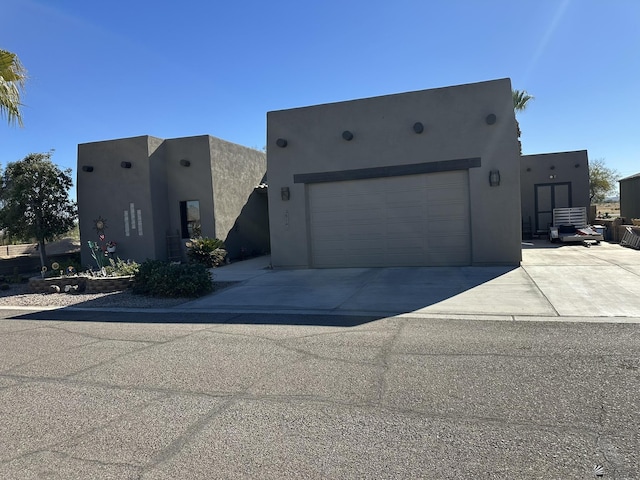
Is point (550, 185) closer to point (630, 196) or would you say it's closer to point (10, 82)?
point (630, 196)

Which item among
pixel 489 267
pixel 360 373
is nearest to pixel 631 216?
pixel 489 267

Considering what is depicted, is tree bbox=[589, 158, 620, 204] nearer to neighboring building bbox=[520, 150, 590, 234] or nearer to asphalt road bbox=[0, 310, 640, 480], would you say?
neighboring building bbox=[520, 150, 590, 234]

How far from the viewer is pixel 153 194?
17453 millimetres

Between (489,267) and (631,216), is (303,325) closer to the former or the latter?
(489,267)

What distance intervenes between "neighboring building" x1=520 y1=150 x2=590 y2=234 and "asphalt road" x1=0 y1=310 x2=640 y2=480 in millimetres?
18738

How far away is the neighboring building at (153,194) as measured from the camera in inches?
689

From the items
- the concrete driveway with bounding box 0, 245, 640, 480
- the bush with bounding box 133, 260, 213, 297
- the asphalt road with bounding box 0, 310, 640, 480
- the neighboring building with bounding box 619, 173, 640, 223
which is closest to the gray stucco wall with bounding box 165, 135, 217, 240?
the bush with bounding box 133, 260, 213, 297

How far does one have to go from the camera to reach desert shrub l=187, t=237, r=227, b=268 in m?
16.2

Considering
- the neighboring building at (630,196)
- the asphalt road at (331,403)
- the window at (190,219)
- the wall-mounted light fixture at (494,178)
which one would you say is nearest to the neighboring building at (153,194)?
the window at (190,219)

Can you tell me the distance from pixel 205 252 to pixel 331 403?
12.8 metres

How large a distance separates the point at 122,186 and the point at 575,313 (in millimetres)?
15946

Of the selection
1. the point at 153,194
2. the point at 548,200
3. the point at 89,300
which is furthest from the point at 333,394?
the point at 548,200

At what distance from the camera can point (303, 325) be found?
738cm

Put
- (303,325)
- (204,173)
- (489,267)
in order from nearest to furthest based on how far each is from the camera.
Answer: (303,325), (489,267), (204,173)
